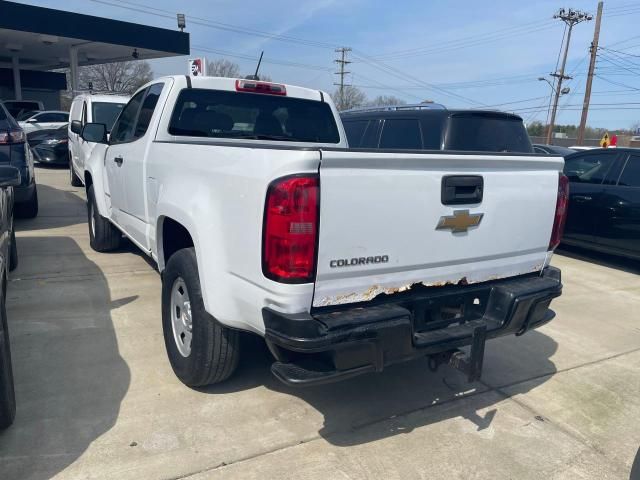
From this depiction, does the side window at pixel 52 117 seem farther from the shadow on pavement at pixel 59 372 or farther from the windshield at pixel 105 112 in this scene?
the shadow on pavement at pixel 59 372

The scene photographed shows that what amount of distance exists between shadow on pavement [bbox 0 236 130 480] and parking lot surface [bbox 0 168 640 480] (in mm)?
10

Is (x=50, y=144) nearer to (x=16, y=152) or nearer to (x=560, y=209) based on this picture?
(x=16, y=152)

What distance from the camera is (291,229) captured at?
2.35 m

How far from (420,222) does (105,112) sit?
9.08 meters

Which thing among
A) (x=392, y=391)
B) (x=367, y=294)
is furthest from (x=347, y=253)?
(x=392, y=391)

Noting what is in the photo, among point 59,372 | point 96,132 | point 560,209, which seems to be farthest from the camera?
point 96,132

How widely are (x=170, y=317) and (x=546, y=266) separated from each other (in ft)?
8.16

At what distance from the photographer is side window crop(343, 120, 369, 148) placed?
275 inches

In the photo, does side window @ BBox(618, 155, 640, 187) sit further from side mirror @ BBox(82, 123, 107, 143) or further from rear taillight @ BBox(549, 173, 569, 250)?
side mirror @ BBox(82, 123, 107, 143)

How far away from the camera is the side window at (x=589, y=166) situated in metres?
7.39


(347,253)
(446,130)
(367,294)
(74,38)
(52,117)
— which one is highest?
(74,38)

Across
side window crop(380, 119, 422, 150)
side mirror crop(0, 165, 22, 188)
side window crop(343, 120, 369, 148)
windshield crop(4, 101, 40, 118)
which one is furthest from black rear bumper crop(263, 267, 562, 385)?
windshield crop(4, 101, 40, 118)

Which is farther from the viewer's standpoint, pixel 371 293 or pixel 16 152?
pixel 16 152

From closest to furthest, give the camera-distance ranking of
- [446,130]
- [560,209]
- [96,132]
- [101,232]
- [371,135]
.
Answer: [560,209] → [96,132] → [446,130] → [101,232] → [371,135]
